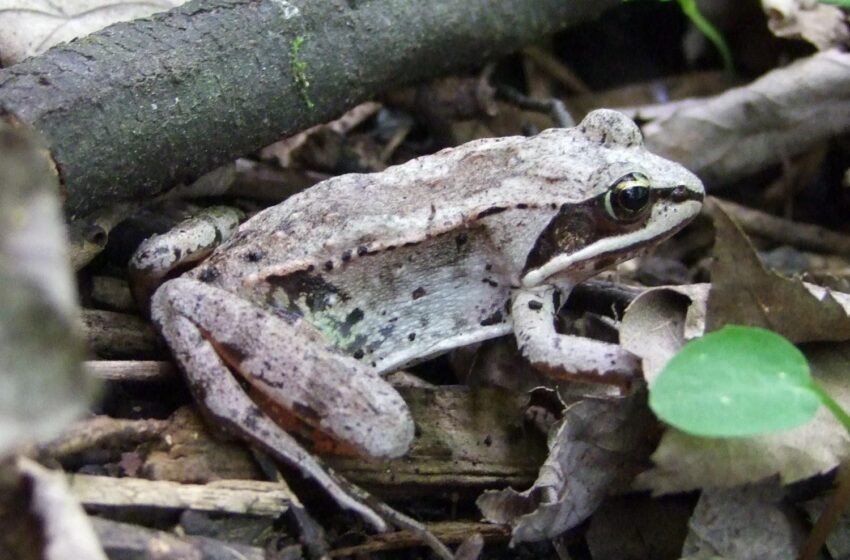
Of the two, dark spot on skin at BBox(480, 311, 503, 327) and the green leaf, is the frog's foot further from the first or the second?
the green leaf

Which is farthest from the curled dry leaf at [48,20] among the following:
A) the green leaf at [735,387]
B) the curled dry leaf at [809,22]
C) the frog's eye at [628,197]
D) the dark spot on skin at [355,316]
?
the curled dry leaf at [809,22]

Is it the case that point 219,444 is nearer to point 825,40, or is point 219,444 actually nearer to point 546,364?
point 546,364

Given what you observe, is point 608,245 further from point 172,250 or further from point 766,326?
point 172,250

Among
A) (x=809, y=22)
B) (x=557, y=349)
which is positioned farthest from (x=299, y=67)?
(x=809, y=22)

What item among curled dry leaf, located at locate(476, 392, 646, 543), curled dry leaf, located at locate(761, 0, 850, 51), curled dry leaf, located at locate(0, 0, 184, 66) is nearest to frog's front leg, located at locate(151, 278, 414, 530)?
curled dry leaf, located at locate(476, 392, 646, 543)

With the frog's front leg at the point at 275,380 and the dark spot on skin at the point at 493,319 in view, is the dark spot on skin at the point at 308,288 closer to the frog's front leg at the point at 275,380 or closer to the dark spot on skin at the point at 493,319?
the frog's front leg at the point at 275,380
